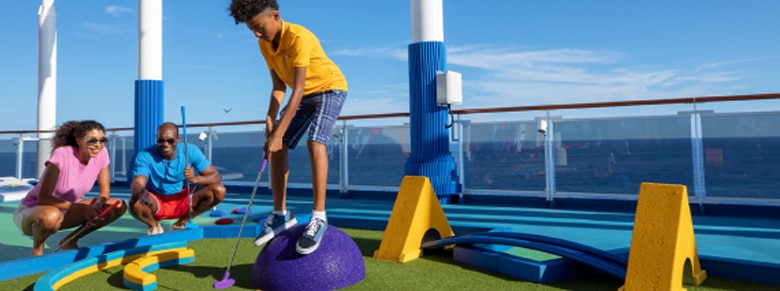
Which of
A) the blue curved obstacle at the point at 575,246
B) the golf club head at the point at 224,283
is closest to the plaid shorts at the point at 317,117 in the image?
the golf club head at the point at 224,283

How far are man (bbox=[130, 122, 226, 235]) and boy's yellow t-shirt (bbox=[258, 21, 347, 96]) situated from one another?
64.3 inches

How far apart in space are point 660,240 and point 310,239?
155 centimetres

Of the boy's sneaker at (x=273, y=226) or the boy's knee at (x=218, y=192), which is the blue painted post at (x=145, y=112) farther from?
the boy's sneaker at (x=273, y=226)

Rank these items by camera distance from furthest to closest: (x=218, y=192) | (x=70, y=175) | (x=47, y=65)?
(x=47, y=65)
(x=218, y=192)
(x=70, y=175)

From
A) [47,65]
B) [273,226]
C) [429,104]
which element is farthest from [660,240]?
[47,65]

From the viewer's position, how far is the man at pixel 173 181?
3936mm

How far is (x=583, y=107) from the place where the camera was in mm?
5062

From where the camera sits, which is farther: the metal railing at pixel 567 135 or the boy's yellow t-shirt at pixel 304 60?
the metal railing at pixel 567 135

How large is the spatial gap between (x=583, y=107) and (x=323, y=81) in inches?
132

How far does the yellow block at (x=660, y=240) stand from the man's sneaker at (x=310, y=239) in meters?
1.40

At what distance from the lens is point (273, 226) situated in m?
2.80

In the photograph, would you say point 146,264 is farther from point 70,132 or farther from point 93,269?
point 70,132

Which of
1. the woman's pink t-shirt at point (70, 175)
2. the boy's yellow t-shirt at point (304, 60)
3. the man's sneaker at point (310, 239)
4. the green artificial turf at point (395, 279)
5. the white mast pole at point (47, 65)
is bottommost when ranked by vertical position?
the green artificial turf at point (395, 279)

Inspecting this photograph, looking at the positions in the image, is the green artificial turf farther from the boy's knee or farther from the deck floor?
the boy's knee
